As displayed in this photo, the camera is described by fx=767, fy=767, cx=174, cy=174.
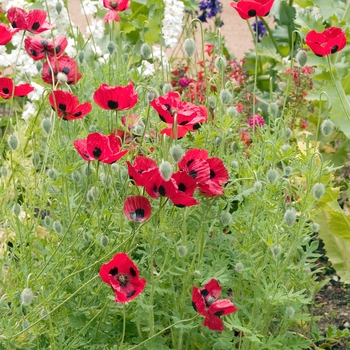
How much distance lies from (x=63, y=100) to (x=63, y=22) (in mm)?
1760

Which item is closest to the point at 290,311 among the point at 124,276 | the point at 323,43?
the point at 124,276

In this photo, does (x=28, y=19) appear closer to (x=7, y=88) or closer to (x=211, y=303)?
(x=7, y=88)

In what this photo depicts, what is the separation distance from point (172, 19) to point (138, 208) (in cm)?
206

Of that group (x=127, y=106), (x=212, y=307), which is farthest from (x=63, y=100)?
(x=212, y=307)

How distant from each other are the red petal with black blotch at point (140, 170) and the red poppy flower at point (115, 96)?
16 centimetres

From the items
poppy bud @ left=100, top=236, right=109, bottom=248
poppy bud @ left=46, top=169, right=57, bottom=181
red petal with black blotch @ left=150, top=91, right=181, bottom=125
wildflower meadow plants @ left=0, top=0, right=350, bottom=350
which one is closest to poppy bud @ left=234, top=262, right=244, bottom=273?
wildflower meadow plants @ left=0, top=0, right=350, bottom=350

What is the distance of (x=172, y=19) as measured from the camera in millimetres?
3676

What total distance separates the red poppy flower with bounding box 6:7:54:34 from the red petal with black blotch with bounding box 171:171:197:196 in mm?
812

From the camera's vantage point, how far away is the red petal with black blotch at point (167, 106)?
181 cm

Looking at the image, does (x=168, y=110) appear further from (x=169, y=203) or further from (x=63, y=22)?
(x=63, y=22)

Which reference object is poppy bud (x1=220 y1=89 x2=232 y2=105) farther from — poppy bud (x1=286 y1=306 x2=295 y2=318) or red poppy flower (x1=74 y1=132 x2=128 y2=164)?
poppy bud (x1=286 y1=306 x2=295 y2=318)

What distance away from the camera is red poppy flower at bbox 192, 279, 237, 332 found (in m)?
1.88

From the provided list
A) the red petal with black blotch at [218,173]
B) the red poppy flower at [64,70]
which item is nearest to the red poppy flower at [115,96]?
the red petal with black blotch at [218,173]

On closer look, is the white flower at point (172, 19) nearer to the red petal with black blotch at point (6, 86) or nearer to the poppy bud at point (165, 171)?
the red petal with black blotch at point (6, 86)
